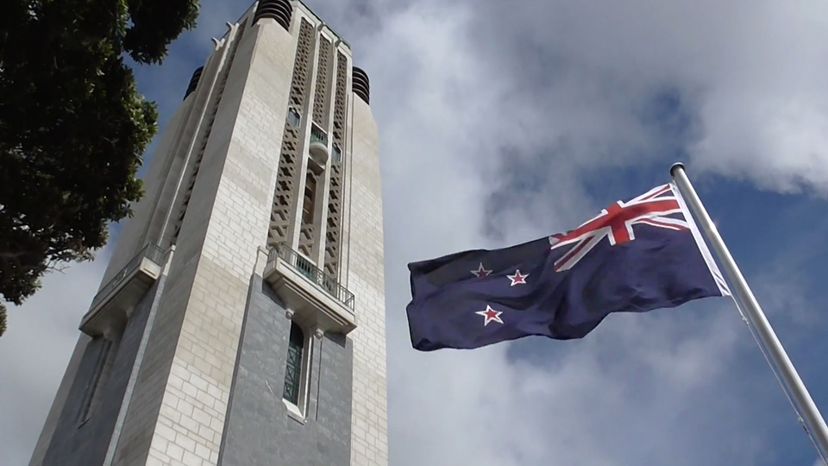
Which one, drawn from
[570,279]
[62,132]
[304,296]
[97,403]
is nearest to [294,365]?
[304,296]

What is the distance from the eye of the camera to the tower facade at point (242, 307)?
17359 mm

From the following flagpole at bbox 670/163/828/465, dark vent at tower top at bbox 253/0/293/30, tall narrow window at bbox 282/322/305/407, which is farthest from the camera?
dark vent at tower top at bbox 253/0/293/30

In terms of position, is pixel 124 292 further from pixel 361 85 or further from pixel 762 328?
pixel 361 85

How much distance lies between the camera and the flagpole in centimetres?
844

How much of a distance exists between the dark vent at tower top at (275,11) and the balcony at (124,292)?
53.6ft

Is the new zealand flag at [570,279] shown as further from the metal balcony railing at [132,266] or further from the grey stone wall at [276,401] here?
the metal balcony railing at [132,266]

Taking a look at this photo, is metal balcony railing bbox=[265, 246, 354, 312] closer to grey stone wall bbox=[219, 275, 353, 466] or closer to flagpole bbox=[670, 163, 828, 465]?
grey stone wall bbox=[219, 275, 353, 466]

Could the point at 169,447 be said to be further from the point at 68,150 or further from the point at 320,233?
the point at 320,233

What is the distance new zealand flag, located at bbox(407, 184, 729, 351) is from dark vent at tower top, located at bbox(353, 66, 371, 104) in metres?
24.7

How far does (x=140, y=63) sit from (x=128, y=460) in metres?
8.14

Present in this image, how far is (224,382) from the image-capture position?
1798 centimetres

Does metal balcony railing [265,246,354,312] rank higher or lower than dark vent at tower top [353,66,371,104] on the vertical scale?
lower

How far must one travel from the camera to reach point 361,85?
38344 mm

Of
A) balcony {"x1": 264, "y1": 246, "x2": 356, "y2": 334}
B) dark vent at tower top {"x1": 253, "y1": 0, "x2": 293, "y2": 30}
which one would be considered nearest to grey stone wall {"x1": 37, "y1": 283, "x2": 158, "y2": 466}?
balcony {"x1": 264, "y1": 246, "x2": 356, "y2": 334}
